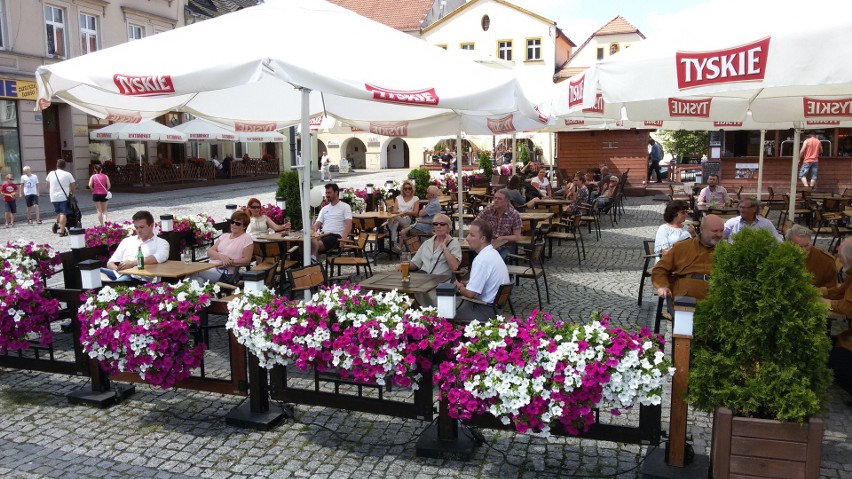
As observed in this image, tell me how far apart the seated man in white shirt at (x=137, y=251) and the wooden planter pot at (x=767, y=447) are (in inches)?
221

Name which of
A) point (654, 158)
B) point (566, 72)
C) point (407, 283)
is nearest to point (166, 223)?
point (407, 283)

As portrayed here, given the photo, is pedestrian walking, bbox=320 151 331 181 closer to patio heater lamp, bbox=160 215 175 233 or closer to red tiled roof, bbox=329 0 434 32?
red tiled roof, bbox=329 0 434 32

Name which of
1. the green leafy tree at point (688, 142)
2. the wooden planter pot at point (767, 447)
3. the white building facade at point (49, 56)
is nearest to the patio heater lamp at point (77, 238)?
the wooden planter pot at point (767, 447)

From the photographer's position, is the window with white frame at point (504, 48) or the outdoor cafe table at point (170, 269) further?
the window with white frame at point (504, 48)

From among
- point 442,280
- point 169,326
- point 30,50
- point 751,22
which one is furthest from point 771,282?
point 30,50

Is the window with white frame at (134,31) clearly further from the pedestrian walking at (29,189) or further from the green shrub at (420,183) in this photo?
the green shrub at (420,183)

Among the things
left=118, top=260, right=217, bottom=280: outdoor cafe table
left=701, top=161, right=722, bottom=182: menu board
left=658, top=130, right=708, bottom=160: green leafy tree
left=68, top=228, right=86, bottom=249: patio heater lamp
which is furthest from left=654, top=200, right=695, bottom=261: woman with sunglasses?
left=658, top=130, right=708, bottom=160: green leafy tree

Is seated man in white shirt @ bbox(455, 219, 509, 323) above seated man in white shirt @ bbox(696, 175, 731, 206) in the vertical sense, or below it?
below

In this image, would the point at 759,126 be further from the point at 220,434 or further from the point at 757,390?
the point at 220,434

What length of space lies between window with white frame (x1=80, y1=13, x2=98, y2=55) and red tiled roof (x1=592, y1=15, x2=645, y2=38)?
115ft

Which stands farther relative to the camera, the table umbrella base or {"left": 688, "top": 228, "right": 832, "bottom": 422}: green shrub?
the table umbrella base

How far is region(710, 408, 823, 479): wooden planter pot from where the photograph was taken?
3.65m

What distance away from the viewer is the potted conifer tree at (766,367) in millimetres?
3668

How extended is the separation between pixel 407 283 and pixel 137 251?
2.93 meters
